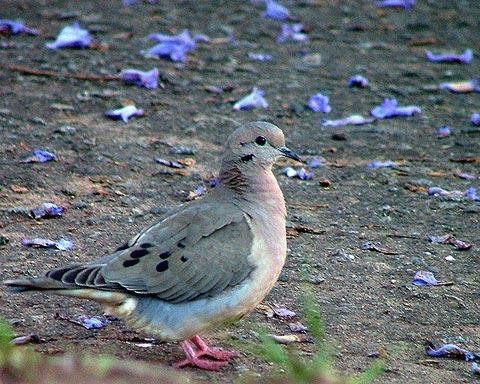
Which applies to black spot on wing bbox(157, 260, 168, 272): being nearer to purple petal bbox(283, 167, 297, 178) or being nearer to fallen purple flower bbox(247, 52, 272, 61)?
purple petal bbox(283, 167, 297, 178)

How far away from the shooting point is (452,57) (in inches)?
402

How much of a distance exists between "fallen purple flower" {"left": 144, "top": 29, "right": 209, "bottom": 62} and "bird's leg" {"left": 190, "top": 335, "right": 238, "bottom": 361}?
15.6ft

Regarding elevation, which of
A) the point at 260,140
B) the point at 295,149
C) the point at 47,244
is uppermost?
the point at 260,140

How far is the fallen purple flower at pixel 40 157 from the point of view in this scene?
7.52 m

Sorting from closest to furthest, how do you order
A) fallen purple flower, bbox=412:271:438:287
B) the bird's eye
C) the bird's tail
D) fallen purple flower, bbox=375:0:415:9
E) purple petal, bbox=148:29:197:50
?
the bird's tail
the bird's eye
fallen purple flower, bbox=412:271:438:287
purple petal, bbox=148:29:197:50
fallen purple flower, bbox=375:0:415:9

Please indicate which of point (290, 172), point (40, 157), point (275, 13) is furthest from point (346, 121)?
point (275, 13)

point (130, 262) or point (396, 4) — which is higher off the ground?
point (130, 262)

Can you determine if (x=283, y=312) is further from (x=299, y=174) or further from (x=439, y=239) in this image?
(x=299, y=174)

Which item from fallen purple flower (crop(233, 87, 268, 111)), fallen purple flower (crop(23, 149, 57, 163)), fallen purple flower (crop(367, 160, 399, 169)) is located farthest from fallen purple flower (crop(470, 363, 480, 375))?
fallen purple flower (crop(233, 87, 268, 111))

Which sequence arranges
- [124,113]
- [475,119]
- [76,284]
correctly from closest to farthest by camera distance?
1. [76,284]
2. [124,113]
3. [475,119]

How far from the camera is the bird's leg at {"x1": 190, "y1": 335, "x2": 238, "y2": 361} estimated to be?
5348mm

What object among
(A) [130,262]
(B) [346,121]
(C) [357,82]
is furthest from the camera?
(C) [357,82]

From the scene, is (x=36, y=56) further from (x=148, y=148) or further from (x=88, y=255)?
(x=88, y=255)

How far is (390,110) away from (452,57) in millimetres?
1483
